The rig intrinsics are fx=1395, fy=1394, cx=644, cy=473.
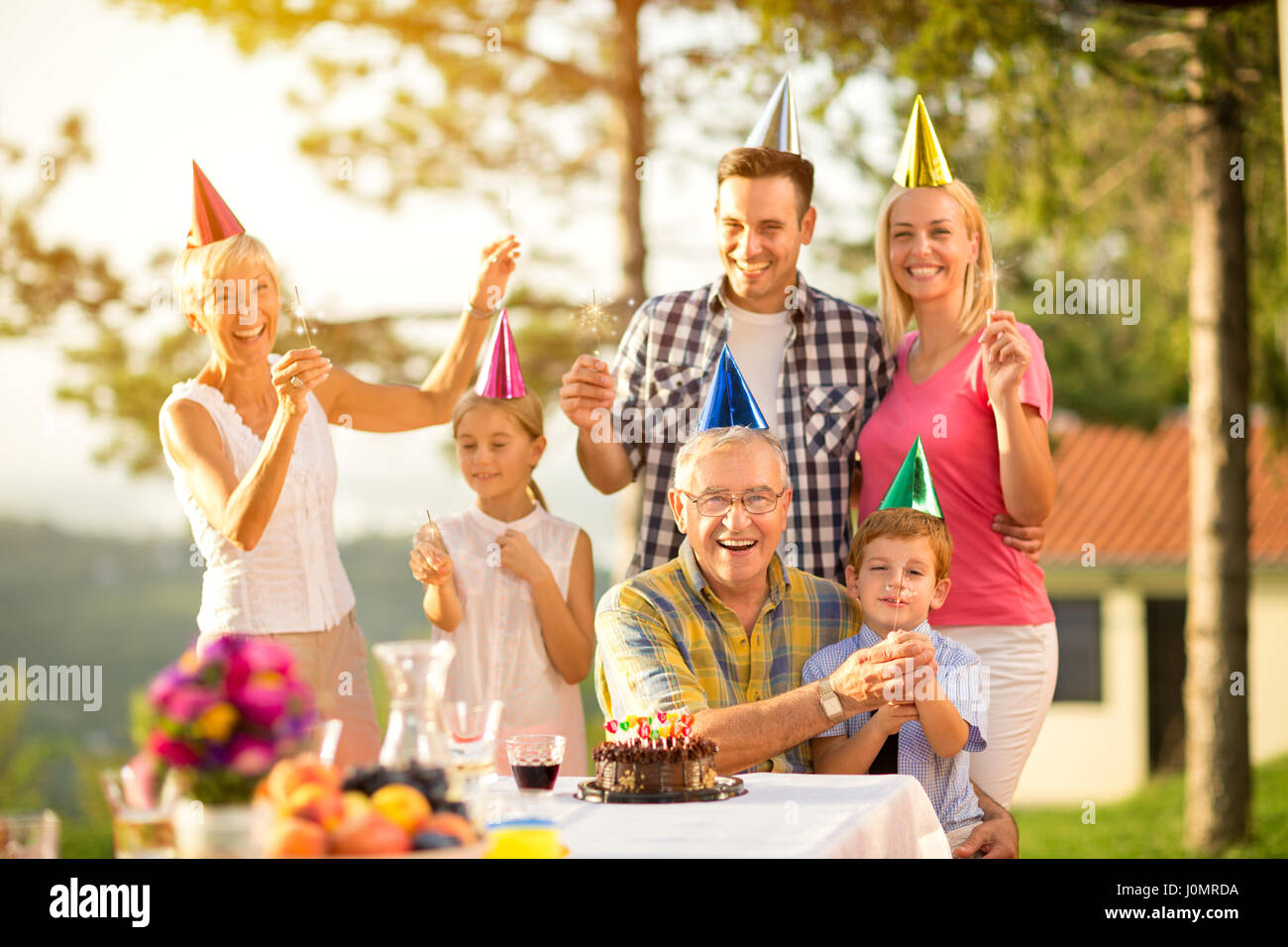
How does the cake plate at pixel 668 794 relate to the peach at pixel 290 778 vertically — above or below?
below

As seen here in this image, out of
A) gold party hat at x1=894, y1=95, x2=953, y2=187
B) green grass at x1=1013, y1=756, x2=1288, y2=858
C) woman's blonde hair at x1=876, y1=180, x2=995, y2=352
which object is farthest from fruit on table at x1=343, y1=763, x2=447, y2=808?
green grass at x1=1013, y1=756, x2=1288, y2=858

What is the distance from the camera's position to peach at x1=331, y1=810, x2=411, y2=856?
5.14 ft

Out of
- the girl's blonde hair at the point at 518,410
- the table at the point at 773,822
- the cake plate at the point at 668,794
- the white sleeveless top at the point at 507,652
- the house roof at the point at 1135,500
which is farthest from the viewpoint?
the house roof at the point at 1135,500

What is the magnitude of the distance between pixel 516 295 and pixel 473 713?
7.11 meters

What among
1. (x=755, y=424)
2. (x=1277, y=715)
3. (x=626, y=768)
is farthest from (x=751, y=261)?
(x=1277, y=715)

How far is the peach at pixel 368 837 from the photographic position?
1.57 meters

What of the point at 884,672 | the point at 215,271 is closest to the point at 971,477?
the point at 884,672

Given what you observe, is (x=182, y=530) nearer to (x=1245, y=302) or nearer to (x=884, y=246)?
(x=1245, y=302)

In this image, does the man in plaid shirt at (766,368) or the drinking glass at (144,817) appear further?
the man in plaid shirt at (766,368)

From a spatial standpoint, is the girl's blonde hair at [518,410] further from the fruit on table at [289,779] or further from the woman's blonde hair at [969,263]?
the fruit on table at [289,779]

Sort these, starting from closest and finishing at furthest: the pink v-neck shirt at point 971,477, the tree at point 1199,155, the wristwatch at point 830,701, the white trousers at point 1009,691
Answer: the wristwatch at point 830,701 < the white trousers at point 1009,691 < the pink v-neck shirt at point 971,477 < the tree at point 1199,155

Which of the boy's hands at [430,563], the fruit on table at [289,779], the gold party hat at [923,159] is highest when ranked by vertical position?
the gold party hat at [923,159]

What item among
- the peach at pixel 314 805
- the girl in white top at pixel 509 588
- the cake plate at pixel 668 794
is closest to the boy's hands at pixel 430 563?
the girl in white top at pixel 509 588

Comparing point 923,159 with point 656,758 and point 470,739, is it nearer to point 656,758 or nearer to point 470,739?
point 656,758
